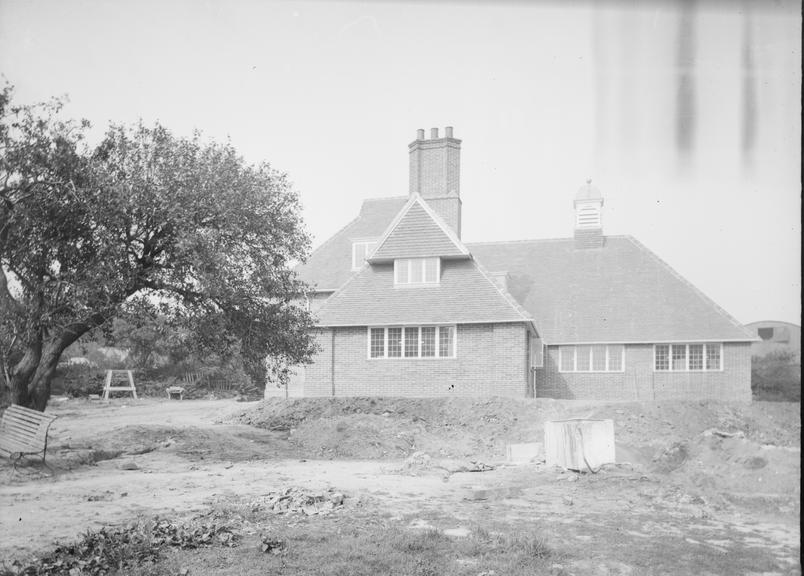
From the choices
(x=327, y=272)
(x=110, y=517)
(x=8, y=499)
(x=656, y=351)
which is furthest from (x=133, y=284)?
(x=656, y=351)

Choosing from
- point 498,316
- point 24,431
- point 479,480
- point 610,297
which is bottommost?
point 479,480

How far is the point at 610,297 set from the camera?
107 feet

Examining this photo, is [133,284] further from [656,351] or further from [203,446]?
[656,351]

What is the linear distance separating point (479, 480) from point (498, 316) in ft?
42.1

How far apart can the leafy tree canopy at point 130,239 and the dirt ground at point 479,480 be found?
3128 millimetres

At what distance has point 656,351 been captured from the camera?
102 feet

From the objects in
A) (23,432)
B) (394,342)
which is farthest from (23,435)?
(394,342)

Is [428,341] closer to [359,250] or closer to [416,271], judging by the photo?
[416,271]

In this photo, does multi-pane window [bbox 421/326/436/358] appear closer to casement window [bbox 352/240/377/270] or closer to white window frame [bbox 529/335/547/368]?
white window frame [bbox 529/335/547/368]

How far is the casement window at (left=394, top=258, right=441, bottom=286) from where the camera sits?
28.4 metres

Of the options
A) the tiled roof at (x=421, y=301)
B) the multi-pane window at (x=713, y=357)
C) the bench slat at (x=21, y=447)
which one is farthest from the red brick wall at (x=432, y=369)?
the bench slat at (x=21, y=447)

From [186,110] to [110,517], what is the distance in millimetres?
9192

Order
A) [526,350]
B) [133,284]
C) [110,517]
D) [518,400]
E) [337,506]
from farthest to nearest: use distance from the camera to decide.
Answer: [526,350] → [518,400] → [133,284] → [337,506] → [110,517]

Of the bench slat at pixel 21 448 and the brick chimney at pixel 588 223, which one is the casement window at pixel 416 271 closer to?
the brick chimney at pixel 588 223
